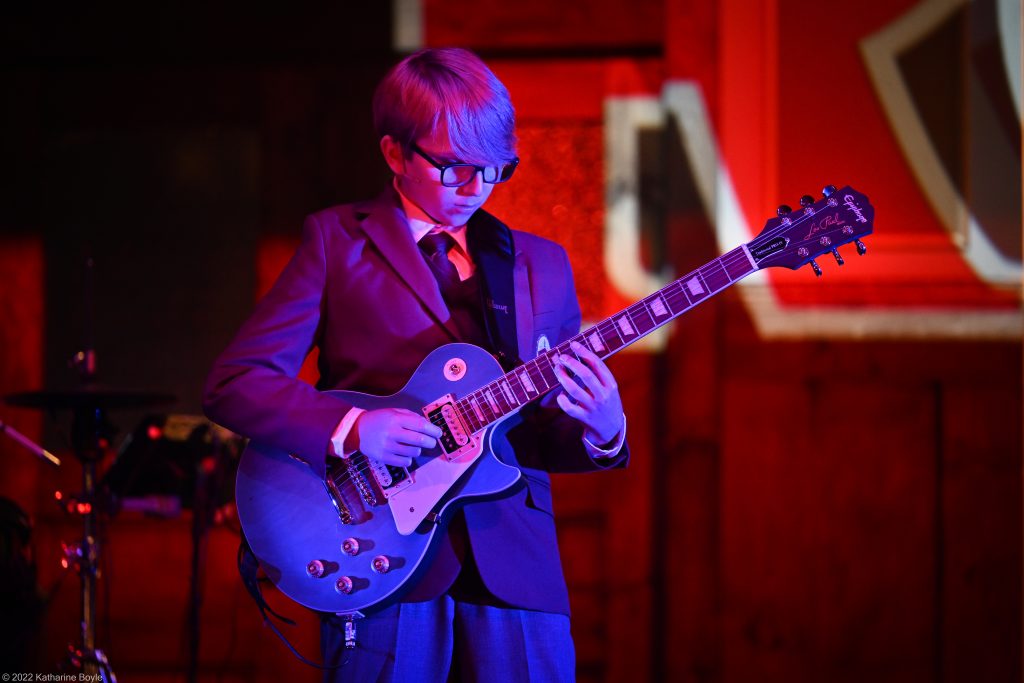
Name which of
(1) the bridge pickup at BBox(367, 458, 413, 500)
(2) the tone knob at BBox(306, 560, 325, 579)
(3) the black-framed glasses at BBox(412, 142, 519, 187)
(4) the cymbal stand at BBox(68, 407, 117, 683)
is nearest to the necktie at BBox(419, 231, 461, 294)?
(3) the black-framed glasses at BBox(412, 142, 519, 187)

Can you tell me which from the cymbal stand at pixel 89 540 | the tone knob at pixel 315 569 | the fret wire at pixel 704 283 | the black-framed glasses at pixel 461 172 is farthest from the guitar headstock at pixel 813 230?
the cymbal stand at pixel 89 540

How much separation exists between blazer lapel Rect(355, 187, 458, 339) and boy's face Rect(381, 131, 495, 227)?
0.06m

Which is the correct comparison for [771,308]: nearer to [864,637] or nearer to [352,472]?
[864,637]

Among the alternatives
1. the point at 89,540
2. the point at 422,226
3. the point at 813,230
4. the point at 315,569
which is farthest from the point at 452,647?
the point at 89,540

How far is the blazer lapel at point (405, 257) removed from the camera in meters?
2.12

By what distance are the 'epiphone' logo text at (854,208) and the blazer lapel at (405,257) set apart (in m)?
0.83

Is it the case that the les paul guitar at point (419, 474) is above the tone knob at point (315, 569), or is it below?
above

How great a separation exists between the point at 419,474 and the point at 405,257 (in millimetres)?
423

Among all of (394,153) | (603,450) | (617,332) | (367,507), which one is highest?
(394,153)

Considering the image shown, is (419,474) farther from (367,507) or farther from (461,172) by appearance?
(461,172)

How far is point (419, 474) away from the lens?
206 cm

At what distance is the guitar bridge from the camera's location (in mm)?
2061

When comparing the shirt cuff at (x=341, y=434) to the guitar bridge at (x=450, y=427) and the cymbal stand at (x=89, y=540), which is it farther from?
the cymbal stand at (x=89, y=540)

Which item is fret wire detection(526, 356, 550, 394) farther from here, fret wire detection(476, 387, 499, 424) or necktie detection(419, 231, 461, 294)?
necktie detection(419, 231, 461, 294)
